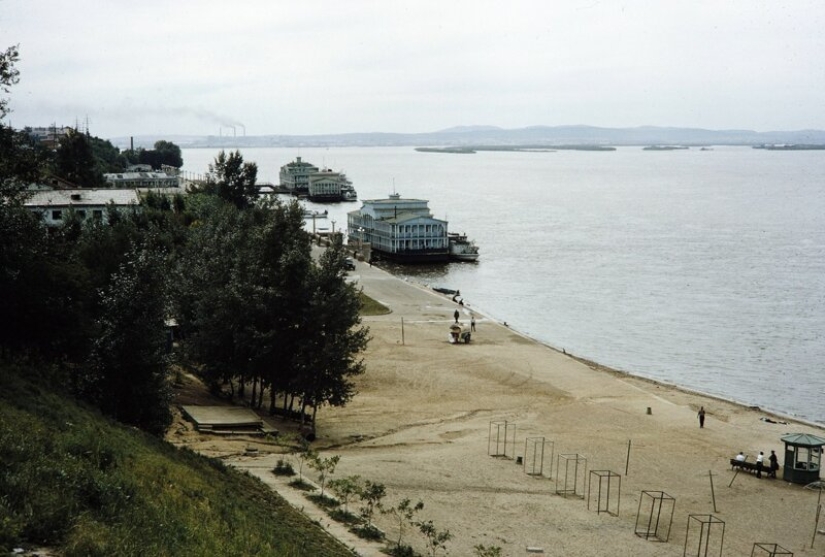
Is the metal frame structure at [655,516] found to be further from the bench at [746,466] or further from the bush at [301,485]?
the bush at [301,485]

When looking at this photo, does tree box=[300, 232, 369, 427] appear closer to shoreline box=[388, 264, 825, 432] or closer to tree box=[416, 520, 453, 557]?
tree box=[416, 520, 453, 557]

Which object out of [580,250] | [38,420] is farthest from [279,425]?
[580,250]

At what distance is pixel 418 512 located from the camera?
21.9 metres

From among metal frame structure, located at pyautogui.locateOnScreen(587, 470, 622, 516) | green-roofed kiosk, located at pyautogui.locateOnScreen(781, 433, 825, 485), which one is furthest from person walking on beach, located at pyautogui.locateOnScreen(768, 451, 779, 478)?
metal frame structure, located at pyautogui.locateOnScreen(587, 470, 622, 516)

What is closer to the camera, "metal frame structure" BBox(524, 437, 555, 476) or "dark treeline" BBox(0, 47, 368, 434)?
"dark treeline" BBox(0, 47, 368, 434)

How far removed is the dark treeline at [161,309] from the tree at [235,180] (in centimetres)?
4290

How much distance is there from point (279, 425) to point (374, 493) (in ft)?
34.9

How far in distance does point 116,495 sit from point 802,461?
22.1 m

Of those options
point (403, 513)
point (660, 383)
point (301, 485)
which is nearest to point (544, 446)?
point (403, 513)

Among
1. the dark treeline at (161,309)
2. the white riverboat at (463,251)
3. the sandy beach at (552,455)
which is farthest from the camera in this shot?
the white riverboat at (463,251)

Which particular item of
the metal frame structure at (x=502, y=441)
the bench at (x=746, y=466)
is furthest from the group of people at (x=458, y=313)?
the bench at (x=746, y=466)

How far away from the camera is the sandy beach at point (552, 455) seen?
21828mm

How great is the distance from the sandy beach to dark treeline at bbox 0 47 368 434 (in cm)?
244

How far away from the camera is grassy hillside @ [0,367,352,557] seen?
12.2 metres
